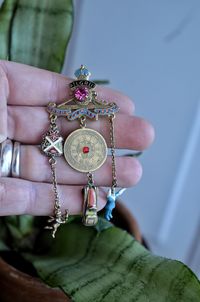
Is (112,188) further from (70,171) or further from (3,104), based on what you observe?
(3,104)

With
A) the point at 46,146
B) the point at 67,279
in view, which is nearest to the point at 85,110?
the point at 46,146

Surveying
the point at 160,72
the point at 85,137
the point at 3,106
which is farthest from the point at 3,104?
the point at 160,72

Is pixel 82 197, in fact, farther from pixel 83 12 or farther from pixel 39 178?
pixel 83 12

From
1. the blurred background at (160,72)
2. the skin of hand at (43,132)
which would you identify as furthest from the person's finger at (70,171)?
the blurred background at (160,72)

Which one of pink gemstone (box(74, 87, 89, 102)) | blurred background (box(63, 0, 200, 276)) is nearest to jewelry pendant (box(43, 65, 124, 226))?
pink gemstone (box(74, 87, 89, 102))

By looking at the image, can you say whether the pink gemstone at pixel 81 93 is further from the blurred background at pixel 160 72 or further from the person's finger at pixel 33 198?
the blurred background at pixel 160 72
